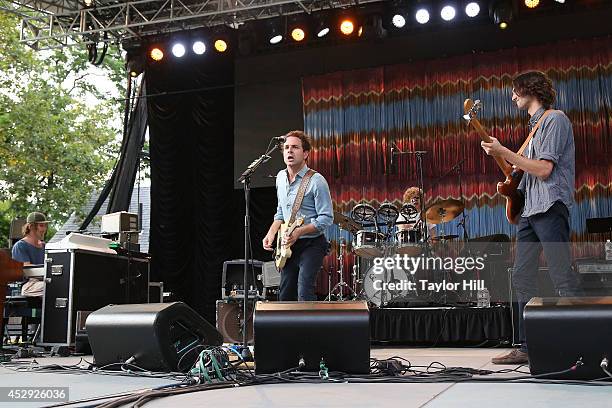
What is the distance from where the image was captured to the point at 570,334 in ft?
10.6

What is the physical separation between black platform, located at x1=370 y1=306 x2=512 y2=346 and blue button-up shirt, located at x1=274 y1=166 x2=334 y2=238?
3.23m

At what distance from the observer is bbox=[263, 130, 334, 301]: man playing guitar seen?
4762mm

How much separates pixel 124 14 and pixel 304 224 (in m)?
7.21

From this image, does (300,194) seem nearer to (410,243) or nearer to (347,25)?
(410,243)

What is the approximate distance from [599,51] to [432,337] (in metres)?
5.44

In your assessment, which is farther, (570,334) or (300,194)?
(300,194)

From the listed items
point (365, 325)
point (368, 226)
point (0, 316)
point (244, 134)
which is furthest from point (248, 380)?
point (244, 134)

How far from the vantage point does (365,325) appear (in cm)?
352

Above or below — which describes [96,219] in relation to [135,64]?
below

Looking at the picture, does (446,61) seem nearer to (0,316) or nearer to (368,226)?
(368,226)

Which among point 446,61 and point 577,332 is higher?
point 446,61

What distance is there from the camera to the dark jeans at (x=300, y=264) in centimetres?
478

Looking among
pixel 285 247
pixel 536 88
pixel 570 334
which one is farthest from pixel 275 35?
pixel 570 334

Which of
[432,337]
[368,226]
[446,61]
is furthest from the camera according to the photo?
[446,61]
